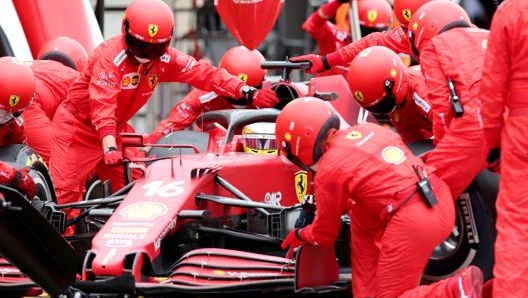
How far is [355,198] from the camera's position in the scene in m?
7.74

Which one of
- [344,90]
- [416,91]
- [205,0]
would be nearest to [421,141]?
[416,91]

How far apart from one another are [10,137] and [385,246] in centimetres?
410

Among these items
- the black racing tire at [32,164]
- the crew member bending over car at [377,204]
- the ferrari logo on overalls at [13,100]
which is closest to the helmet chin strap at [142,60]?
the ferrari logo on overalls at [13,100]

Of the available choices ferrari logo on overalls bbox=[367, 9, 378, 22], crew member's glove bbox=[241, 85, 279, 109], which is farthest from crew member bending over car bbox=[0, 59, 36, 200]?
ferrari logo on overalls bbox=[367, 9, 378, 22]

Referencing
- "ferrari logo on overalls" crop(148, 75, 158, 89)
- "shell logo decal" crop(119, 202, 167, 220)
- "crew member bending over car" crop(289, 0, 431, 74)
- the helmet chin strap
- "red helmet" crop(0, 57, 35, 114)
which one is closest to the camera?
"shell logo decal" crop(119, 202, 167, 220)

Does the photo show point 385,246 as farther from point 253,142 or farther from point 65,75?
point 65,75

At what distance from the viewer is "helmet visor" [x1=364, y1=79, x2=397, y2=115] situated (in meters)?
8.89

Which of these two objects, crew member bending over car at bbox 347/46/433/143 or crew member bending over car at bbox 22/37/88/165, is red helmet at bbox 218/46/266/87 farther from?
crew member bending over car at bbox 347/46/433/143

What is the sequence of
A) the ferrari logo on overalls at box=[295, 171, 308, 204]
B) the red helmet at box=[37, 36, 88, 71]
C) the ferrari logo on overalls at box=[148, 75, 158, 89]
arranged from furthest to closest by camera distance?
the red helmet at box=[37, 36, 88, 71] → the ferrari logo on overalls at box=[148, 75, 158, 89] → the ferrari logo on overalls at box=[295, 171, 308, 204]

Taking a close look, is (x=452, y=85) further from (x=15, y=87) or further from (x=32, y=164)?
(x=15, y=87)

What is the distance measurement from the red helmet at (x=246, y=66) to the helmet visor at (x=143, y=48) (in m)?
1.15

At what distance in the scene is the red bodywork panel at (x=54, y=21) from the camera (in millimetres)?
15227

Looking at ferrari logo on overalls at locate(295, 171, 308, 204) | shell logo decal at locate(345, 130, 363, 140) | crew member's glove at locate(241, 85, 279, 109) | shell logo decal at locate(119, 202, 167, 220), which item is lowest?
ferrari logo on overalls at locate(295, 171, 308, 204)

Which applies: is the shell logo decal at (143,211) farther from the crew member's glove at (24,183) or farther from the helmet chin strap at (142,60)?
the helmet chin strap at (142,60)
